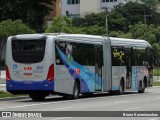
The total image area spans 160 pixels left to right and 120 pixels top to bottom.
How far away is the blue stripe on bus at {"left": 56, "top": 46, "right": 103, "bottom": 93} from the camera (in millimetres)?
29677

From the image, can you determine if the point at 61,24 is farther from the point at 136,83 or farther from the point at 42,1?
the point at 42,1

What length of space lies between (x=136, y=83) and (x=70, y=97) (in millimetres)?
8918

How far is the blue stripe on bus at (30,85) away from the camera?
28297mm

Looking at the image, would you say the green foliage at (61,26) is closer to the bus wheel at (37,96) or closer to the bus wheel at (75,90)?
the bus wheel at (75,90)

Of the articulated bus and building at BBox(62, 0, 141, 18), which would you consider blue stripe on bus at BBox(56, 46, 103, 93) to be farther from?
building at BBox(62, 0, 141, 18)

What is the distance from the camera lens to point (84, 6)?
12875 cm

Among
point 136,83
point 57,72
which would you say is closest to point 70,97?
point 57,72

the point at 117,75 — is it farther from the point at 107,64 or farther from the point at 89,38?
the point at 89,38

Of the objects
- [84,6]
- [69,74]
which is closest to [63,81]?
[69,74]

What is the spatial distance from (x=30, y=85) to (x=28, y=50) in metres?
1.72

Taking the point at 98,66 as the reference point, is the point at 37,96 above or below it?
below

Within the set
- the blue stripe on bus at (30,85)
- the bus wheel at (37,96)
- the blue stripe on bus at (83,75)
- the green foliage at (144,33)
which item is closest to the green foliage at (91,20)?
the green foliage at (144,33)

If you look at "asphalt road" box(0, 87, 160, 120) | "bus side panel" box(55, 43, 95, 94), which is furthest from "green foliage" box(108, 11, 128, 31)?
"asphalt road" box(0, 87, 160, 120)

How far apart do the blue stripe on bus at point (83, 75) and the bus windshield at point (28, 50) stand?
3.08 ft
